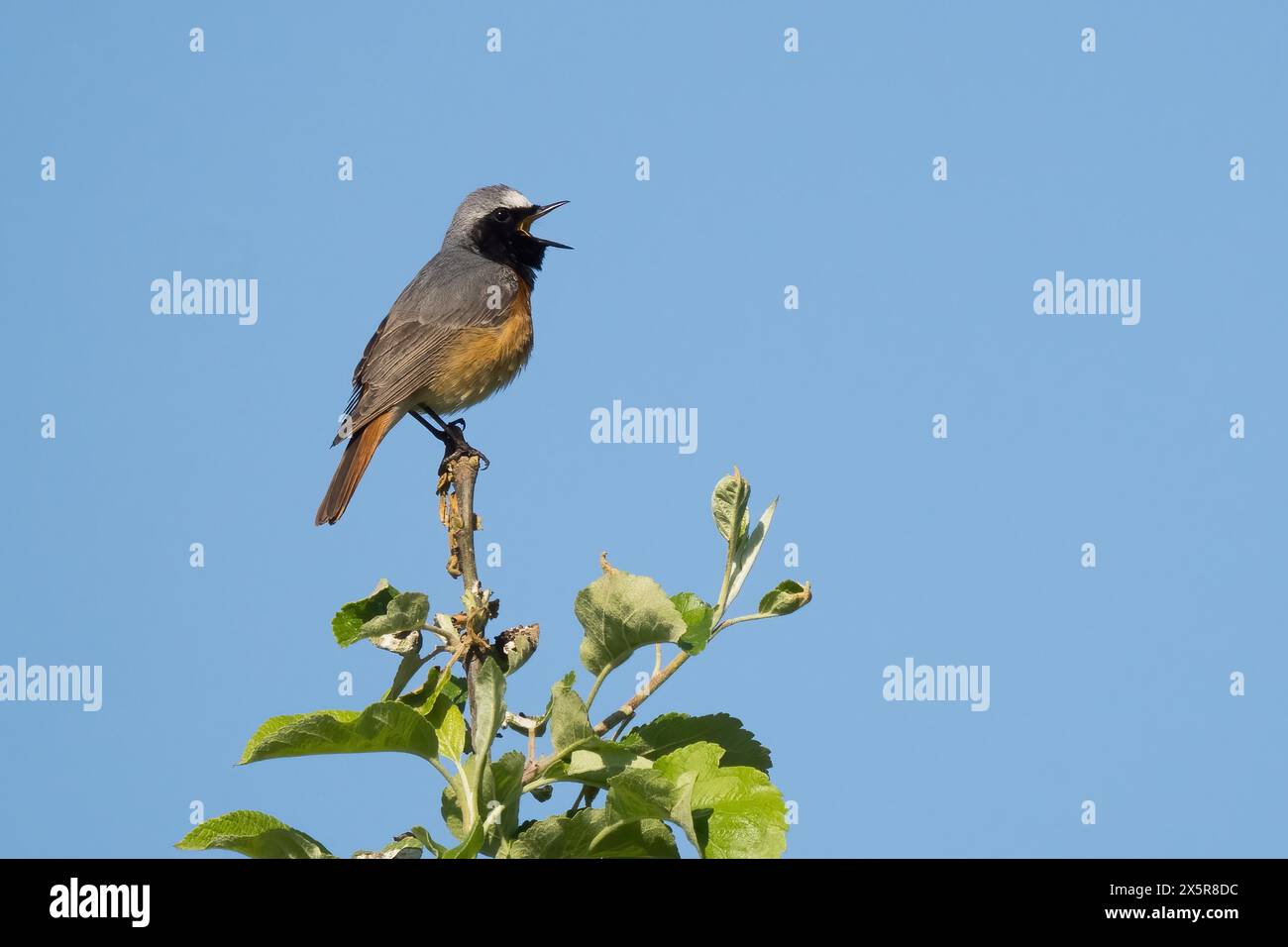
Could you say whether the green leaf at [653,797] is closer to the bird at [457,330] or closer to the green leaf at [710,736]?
the green leaf at [710,736]

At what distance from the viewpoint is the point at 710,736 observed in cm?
288

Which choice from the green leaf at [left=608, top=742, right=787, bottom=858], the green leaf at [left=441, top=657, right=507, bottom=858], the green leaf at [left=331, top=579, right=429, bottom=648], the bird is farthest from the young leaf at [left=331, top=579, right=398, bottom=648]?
the bird

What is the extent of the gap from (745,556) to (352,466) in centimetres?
450

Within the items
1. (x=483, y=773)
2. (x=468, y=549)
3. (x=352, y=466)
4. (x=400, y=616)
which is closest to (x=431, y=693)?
(x=400, y=616)

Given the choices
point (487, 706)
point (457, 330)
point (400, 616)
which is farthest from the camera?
point (457, 330)

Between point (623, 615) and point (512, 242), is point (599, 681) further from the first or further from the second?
point (512, 242)

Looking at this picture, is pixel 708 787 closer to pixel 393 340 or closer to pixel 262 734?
pixel 262 734

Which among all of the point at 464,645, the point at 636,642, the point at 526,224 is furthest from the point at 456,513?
the point at 526,224

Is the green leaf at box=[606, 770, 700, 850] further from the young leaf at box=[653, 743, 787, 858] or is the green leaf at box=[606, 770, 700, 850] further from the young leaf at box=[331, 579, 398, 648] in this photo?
the young leaf at box=[331, 579, 398, 648]

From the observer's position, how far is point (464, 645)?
2.76 m

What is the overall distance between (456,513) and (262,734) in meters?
0.75

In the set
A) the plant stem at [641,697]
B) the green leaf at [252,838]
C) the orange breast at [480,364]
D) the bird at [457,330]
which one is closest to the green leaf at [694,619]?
the plant stem at [641,697]

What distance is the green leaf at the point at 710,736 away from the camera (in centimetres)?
284

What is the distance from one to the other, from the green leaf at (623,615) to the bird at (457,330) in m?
4.63
